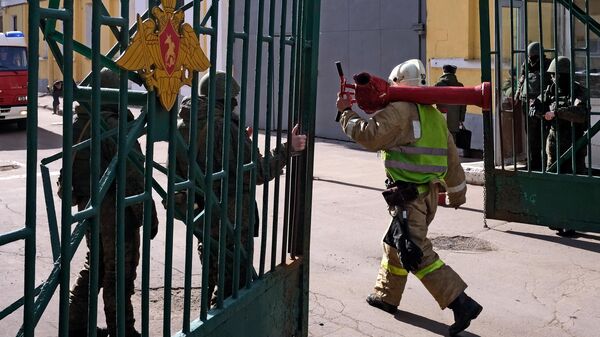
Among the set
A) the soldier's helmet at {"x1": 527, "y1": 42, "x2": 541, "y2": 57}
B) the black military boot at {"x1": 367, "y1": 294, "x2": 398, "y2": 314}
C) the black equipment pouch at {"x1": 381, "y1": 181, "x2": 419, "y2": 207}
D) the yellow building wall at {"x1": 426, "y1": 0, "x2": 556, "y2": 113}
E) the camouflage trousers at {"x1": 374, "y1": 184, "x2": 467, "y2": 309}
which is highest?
the yellow building wall at {"x1": 426, "y1": 0, "x2": 556, "y2": 113}

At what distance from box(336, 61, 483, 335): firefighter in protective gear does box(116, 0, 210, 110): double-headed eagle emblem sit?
192cm

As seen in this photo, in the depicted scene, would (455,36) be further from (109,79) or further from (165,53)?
(165,53)

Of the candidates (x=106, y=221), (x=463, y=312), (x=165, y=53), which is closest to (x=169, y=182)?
(x=165, y=53)

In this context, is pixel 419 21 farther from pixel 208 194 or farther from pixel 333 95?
pixel 208 194

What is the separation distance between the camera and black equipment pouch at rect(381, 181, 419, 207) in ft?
15.6

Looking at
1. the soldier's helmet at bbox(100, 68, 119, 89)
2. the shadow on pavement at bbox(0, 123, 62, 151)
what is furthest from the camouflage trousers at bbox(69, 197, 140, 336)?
the shadow on pavement at bbox(0, 123, 62, 151)

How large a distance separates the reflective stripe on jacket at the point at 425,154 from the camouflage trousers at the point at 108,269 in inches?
67.8

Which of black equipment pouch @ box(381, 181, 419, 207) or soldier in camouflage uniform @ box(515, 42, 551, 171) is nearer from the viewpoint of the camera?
black equipment pouch @ box(381, 181, 419, 207)

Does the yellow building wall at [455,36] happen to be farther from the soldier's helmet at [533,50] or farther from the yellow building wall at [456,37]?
the soldier's helmet at [533,50]

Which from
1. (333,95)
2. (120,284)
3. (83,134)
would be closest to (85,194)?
(83,134)

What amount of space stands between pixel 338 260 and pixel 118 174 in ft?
13.4

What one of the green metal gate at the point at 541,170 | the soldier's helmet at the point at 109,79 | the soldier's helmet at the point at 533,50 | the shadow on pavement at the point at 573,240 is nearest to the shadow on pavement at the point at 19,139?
the green metal gate at the point at 541,170

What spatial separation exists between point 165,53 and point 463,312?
9.25ft

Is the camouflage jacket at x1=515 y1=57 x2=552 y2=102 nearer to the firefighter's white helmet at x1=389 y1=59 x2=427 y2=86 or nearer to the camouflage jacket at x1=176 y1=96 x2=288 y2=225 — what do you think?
the firefighter's white helmet at x1=389 y1=59 x2=427 y2=86
